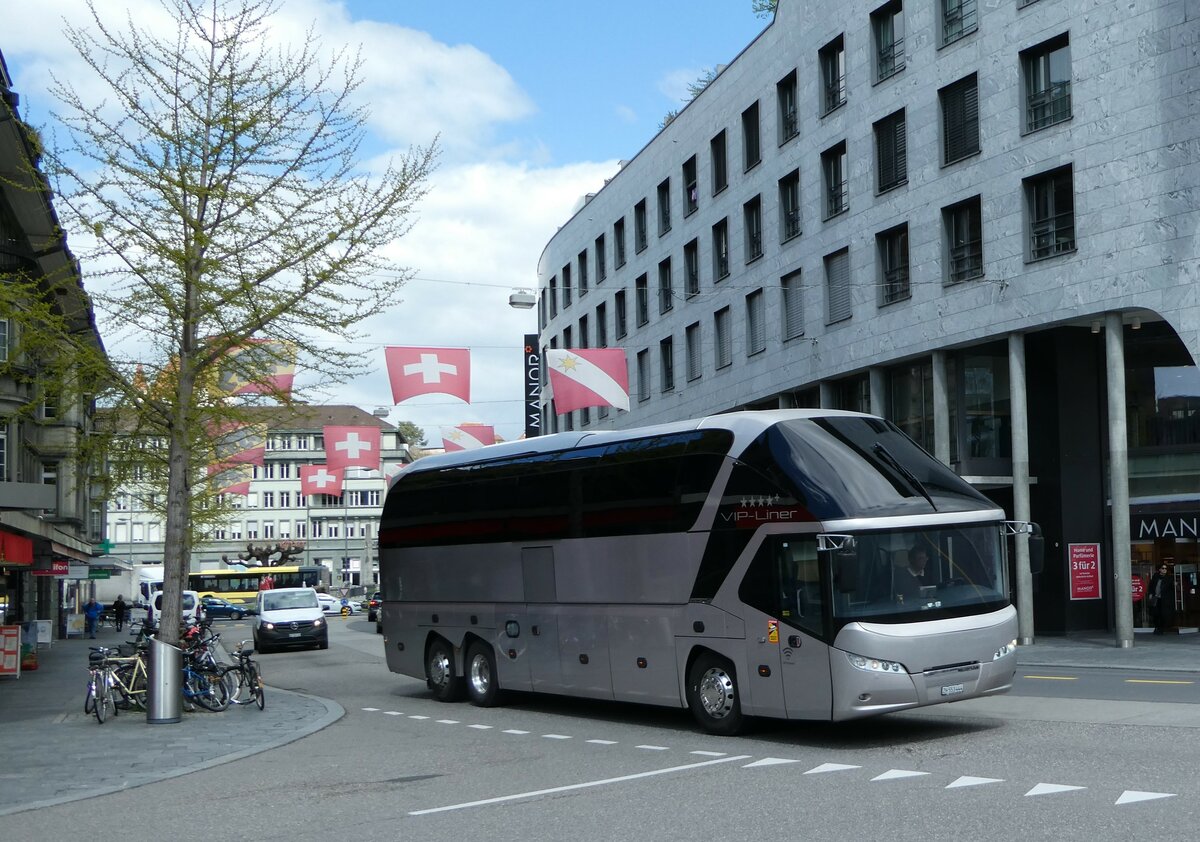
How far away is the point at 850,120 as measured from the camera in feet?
124

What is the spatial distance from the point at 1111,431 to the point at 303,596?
2499cm

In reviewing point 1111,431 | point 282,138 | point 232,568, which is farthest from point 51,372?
point 232,568

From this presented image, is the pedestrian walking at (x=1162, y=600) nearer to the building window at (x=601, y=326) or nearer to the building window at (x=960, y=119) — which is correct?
the building window at (x=960, y=119)

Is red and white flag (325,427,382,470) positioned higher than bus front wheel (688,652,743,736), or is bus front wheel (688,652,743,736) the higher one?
red and white flag (325,427,382,470)

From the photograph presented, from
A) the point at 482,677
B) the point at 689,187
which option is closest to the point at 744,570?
the point at 482,677

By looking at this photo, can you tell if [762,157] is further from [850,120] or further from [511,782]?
[511,782]

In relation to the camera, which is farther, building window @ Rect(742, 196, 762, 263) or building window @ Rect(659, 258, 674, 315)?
building window @ Rect(659, 258, 674, 315)

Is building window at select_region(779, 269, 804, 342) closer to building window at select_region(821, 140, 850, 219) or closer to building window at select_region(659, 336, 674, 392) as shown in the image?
building window at select_region(821, 140, 850, 219)

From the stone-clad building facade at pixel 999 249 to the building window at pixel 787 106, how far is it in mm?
117

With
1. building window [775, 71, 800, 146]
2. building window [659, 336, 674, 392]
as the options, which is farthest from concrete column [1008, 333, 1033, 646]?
building window [659, 336, 674, 392]

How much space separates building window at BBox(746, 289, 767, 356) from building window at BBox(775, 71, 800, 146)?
4.70 meters

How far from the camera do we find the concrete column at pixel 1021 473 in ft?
105

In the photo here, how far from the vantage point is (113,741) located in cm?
1769

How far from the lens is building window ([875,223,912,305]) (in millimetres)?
35844
